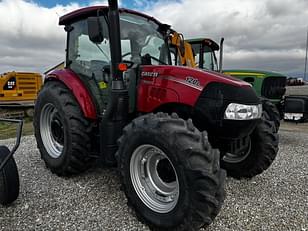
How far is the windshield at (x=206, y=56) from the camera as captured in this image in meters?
7.76

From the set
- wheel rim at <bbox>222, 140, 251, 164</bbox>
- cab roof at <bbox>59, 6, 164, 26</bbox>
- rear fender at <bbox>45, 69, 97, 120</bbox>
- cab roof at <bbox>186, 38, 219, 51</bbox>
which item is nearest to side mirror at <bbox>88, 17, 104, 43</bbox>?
cab roof at <bbox>59, 6, 164, 26</bbox>

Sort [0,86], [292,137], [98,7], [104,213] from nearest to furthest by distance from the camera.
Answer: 1. [104,213]
2. [98,7]
3. [292,137]
4. [0,86]

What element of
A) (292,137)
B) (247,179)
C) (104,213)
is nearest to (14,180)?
(104,213)

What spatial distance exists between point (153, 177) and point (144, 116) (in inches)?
24.1

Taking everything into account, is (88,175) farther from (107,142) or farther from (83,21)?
(83,21)

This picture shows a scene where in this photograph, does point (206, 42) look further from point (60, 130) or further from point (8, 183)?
point (8, 183)

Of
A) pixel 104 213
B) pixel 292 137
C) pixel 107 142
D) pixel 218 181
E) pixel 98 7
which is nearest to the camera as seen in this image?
pixel 218 181

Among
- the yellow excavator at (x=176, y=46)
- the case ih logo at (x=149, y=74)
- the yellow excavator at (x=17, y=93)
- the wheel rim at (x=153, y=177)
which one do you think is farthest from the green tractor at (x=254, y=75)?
the yellow excavator at (x=17, y=93)

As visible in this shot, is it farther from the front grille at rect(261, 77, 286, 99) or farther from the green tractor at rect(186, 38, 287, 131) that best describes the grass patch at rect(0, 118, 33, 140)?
the front grille at rect(261, 77, 286, 99)

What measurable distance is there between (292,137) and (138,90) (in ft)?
19.2

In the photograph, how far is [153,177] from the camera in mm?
2775

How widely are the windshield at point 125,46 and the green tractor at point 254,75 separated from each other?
3.11 metres

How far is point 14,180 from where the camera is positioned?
290 cm

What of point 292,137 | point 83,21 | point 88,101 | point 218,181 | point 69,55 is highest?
point 83,21
